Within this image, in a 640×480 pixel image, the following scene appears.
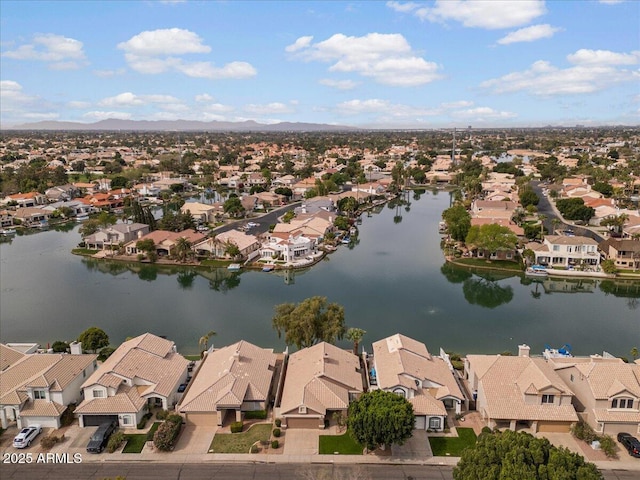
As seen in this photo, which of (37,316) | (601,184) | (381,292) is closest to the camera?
(37,316)

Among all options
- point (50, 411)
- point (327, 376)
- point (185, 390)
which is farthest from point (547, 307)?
point (50, 411)

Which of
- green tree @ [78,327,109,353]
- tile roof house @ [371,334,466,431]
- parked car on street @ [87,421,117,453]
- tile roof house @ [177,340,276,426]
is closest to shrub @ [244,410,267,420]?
tile roof house @ [177,340,276,426]

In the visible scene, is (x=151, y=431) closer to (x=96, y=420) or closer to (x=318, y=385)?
(x=96, y=420)

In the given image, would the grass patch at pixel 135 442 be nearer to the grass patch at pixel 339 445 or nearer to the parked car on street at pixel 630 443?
the grass patch at pixel 339 445

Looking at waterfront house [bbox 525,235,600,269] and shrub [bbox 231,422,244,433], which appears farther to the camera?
waterfront house [bbox 525,235,600,269]

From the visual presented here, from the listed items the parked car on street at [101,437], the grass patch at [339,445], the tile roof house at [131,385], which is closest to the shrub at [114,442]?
the parked car on street at [101,437]

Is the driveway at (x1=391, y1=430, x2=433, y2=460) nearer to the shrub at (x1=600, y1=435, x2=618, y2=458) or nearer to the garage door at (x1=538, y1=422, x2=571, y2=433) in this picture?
the garage door at (x1=538, y1=422, x2=571, y2=433)

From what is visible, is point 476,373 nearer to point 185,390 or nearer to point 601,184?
point 185,390
